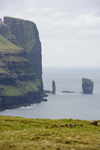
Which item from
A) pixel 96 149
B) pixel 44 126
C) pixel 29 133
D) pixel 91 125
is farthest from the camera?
pixel 91 125

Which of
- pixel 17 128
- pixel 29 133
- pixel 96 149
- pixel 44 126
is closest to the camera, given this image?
pixel 96 149

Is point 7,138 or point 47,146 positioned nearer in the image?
point 47,146

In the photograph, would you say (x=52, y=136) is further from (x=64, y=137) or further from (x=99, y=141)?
(x=99, y=141)

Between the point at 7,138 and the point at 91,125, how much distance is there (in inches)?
713

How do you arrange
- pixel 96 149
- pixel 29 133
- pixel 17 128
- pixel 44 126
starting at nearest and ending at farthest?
pixel 96 149 < pixel 29 133 < pixel 17 128 < pixel 44 126

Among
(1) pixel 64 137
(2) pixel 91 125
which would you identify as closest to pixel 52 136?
(1) pixel 64 137

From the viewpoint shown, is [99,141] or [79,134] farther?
[79,134]

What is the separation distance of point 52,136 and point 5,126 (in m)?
8.76

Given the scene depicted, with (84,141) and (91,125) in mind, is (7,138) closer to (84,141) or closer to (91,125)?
(84,141)

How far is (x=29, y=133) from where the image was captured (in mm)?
37344

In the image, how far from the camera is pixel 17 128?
41812 millimetres

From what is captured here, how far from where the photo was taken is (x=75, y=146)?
3228 centimetres

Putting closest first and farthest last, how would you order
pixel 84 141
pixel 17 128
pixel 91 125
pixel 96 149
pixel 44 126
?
pixel 96 149 < pixel 84 141 < pixel 17 128 < pixel 44 126 < pixel 91 125

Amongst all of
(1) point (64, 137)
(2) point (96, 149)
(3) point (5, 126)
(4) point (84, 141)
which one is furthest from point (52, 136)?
(3) point (5, 126)
